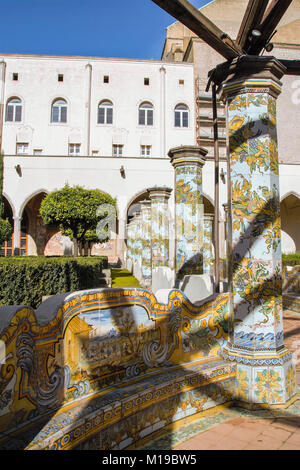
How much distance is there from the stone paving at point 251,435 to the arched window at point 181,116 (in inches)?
1017

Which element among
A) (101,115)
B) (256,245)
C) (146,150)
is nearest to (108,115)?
(101,115)

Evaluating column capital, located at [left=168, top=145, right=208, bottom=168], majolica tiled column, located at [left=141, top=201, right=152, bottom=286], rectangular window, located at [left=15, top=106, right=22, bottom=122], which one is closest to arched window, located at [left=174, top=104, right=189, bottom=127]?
rectangular window, located at [left=15, top=106, right=22, bottom=122]

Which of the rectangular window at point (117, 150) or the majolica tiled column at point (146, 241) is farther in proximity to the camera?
the rectangular window at point (117, 150)

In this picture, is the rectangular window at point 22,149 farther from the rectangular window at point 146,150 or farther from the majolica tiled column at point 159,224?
the majolica tiled column at point 159,224

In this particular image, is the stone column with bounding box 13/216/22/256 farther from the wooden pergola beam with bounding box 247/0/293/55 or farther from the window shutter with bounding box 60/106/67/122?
the wooden pergola beam with bounding box 247/0/293/55

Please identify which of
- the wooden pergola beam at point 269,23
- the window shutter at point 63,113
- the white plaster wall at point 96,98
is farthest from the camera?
the window shutter at point 63,113

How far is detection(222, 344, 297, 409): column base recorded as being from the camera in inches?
123

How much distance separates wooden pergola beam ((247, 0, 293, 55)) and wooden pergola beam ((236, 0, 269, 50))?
0.18ft

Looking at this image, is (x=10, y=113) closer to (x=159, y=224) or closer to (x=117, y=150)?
(x=117, y=150)

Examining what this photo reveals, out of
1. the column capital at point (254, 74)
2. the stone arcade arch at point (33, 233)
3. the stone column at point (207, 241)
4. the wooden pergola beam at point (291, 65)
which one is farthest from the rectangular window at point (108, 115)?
the column capital at point (254, 74)

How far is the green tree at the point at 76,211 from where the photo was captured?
1566 centimetres

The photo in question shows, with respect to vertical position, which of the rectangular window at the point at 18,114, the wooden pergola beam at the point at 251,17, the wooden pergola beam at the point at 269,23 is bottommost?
the wooden pergola beam at the point at 269,23
